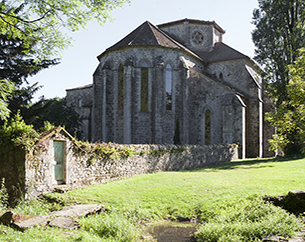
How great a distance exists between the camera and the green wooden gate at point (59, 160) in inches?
420

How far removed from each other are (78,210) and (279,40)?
76.4 ft

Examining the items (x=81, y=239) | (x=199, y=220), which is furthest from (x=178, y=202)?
(x=81, y=239)

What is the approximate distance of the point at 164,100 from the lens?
85.4 ft

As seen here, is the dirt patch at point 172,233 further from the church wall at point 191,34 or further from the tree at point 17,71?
the church wall at point 191,34

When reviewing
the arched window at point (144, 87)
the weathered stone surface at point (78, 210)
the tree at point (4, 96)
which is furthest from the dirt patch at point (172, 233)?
the arched window at point (144, 87)

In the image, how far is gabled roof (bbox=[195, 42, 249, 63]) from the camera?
105 ft

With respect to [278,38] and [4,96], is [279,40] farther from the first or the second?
[4,96]

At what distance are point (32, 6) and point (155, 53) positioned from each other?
17.0m

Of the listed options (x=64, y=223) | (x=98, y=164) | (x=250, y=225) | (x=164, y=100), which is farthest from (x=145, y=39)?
(x=250, y=225)

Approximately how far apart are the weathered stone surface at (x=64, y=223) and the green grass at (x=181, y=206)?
0.25 meters

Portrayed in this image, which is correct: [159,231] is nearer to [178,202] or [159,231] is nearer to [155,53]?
[178,202]

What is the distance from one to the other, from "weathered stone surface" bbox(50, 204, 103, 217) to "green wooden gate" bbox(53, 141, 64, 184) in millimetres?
2362

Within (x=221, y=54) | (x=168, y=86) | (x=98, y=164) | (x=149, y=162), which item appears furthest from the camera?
(x=221, y=54)

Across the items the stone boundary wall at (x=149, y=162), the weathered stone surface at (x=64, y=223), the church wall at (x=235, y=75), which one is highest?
the church wall at (x=235, y=75)
